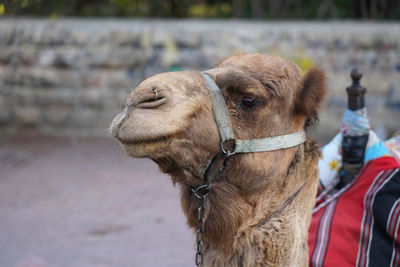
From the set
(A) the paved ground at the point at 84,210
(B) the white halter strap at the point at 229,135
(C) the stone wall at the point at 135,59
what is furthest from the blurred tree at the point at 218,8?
(B) the white halter strap at the point at 229,135

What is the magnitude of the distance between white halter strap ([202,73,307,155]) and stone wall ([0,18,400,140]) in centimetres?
588

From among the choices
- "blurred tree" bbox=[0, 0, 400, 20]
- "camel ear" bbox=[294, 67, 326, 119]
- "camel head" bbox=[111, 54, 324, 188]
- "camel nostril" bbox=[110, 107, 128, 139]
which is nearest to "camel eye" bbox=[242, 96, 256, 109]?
"camel head" bbox=[111, 54, 324, 188]

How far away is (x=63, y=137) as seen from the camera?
26.8ft

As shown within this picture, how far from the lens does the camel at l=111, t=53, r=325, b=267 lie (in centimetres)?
166

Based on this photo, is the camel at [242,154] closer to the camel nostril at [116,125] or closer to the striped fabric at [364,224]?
the camel nostril at [116,125]

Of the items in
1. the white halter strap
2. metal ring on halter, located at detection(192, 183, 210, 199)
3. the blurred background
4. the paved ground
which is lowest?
the paved ground

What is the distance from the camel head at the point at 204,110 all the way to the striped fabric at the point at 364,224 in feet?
2.16

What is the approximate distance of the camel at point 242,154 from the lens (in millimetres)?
1664

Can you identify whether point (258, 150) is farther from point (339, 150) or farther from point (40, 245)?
point (40, 245)

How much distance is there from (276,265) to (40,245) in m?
3.39

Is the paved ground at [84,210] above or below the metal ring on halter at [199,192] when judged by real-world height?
below

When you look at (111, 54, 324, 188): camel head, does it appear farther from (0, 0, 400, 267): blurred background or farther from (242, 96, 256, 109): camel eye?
(0, 0, 400, 267): blurred background

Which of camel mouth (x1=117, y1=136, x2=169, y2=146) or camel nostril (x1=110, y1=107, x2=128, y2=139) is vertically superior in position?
camel nostril (x1=110, y1=107, x2=128, y2=139)

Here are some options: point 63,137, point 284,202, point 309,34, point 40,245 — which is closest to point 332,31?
point 309,34
